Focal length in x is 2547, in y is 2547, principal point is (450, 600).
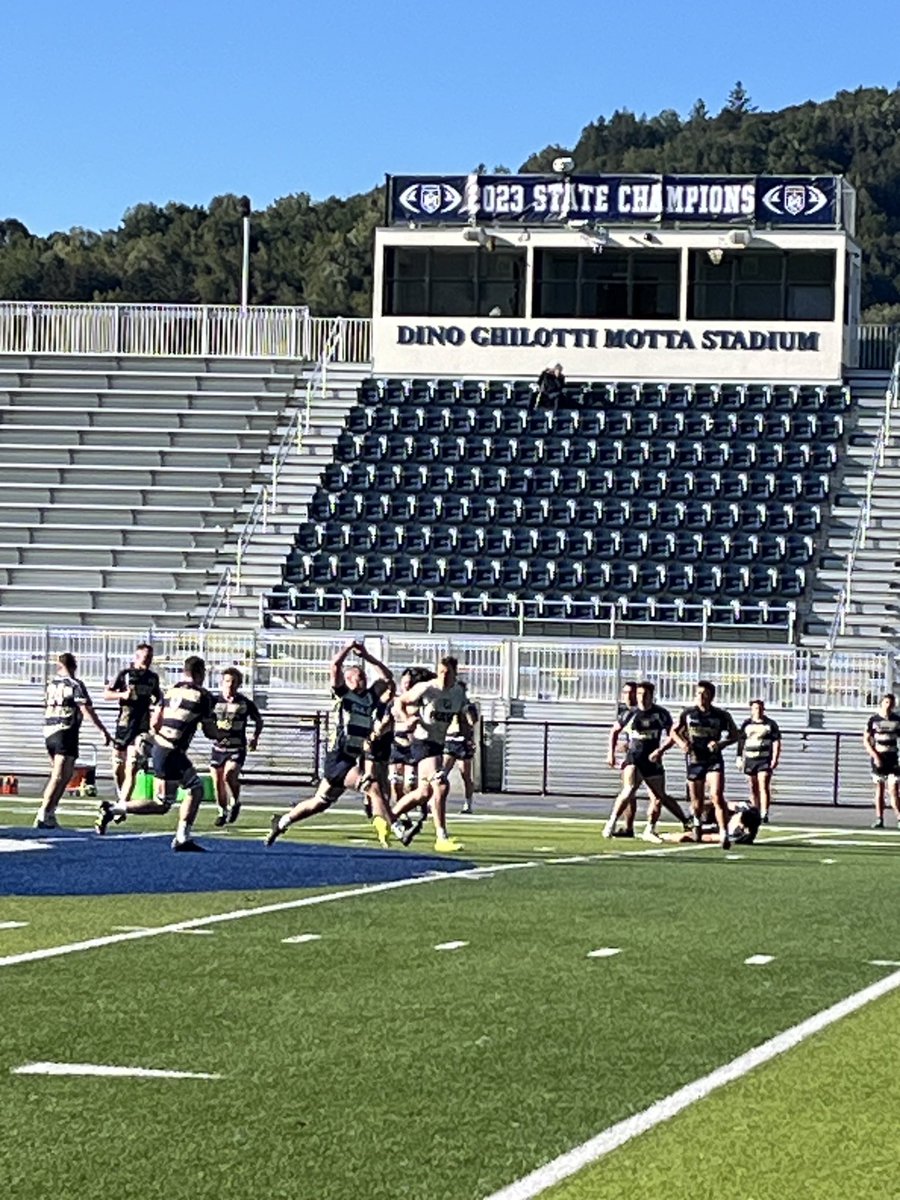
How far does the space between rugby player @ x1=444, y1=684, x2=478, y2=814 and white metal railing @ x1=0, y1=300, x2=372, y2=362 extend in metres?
21.8

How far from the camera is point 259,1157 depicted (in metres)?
7.88

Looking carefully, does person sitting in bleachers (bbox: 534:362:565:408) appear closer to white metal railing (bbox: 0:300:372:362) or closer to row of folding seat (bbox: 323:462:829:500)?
row of folding seat (bbox: 323:462:829:500)

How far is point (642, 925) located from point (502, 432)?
34.0m

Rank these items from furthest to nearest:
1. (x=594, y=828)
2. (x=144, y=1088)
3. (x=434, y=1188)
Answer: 1. (x=594, y=828)
2. (x=144, y=1088)
3. (x=434, y=1188)

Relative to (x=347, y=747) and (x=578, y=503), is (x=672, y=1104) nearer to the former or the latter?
(x=347, y=747)

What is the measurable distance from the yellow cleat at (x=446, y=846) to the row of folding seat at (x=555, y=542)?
22.7m

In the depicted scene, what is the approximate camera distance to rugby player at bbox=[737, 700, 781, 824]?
101ft

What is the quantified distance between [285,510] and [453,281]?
695 cm

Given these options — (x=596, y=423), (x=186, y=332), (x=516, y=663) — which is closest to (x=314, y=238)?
(x=186, y=332)

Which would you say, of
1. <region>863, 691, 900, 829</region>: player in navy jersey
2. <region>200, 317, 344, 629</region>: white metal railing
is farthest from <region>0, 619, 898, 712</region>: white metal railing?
<region>200, 317, 344, 629</region>: white metal railing

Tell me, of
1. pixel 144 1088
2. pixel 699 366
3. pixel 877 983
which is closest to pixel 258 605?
pixel 699 366

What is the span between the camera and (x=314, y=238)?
10594cm

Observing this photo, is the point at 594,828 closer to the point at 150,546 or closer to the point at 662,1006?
the point at 662,1006

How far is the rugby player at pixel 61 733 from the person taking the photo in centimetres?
2411
